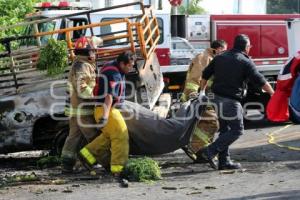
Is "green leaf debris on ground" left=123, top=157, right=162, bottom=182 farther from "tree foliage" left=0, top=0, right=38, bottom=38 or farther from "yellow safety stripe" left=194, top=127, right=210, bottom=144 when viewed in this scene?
"tree foliage" left=0, top=0, right=38, bottom=38

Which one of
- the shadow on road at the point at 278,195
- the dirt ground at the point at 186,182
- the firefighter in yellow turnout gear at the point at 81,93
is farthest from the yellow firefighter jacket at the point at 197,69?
the shadow on road at the point at 278,195

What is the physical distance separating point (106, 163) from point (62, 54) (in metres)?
1.71

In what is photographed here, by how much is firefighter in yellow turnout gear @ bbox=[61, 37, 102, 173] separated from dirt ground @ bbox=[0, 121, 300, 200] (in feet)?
1.14

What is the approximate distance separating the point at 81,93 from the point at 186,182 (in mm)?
1779

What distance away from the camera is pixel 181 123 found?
852 centimetres

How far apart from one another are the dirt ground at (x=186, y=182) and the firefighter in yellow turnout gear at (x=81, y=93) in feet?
1.14

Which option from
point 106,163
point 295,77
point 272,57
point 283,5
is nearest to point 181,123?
point 106,163

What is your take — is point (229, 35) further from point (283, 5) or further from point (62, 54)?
point (283, 5)

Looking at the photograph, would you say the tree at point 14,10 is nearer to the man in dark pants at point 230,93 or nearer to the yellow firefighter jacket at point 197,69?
the yellow firefighter jacket at point 197,69

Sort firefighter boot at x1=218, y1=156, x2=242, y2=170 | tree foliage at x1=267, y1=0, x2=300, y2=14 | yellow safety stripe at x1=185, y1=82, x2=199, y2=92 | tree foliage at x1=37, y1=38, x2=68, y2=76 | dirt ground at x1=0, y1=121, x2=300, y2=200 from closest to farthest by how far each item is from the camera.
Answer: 1. dirt ground at x1=0, y1=121, x2=300, y2=200
2. firefighter boot at x1=218, y1=156, x2=242, y2=170
3. tree foliage at x1=37, y1=38, x2=68, y2=76
4. yellow safety stripe at x1=185, y1=82, x2=199, y2=92
5. tree foliage at x1=267, y1=0, x2=300, y2=14

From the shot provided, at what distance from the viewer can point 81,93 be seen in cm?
823

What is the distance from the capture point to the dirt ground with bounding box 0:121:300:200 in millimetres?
6973

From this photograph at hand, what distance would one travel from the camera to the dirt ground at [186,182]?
697 centimetres

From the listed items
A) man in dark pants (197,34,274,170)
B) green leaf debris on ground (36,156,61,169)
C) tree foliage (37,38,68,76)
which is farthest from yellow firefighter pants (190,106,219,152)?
tree foliage (37,38,68,76)
